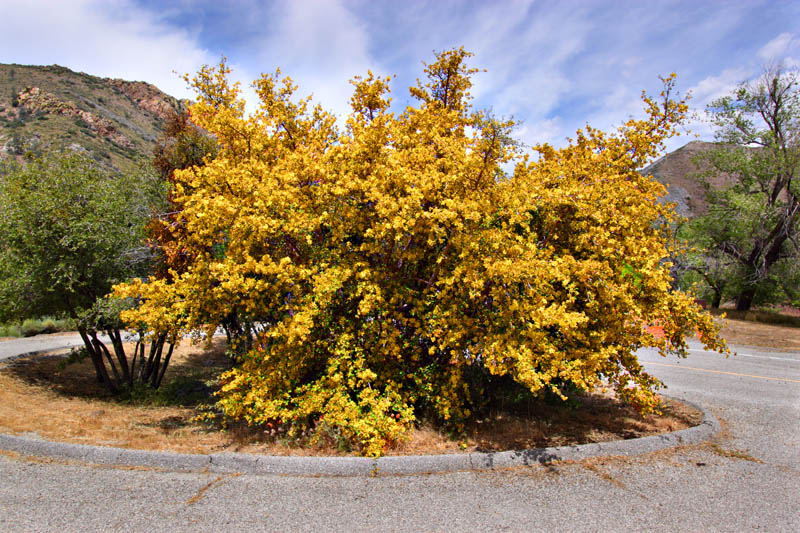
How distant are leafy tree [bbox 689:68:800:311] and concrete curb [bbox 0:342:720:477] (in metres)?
18.7

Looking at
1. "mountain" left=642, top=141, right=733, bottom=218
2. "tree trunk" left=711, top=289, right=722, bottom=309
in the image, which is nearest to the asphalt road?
"tree trunk" left=711, top=289, right=722, bottom=309

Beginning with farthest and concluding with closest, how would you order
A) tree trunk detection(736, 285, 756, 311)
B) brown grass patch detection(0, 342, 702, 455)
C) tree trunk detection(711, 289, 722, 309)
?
tree trunk detection(711, 289, 722, 309) → tree trunk detection(736, 285, 756, 311) → brown grass patch detection(0, 342, 702, 455)

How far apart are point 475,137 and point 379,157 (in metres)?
1.22

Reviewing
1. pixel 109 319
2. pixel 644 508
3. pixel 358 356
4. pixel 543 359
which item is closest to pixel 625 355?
pixel 543 359

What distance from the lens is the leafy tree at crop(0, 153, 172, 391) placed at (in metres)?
7.11

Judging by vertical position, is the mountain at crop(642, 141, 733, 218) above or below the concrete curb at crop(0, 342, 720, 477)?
above

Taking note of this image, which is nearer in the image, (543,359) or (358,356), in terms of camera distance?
(543,359)

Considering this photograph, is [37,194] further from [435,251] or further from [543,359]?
[543,359]

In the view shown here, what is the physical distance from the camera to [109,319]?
23.9 ft

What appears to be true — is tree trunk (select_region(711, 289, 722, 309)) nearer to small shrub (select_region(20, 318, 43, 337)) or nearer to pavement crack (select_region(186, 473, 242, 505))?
pavement crack (select_region(186, 473, 242, 505))

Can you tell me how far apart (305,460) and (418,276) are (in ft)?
7.29

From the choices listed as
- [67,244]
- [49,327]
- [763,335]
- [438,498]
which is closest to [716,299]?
[763,335]

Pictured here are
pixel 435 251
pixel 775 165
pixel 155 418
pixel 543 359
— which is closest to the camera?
pixel 543 359

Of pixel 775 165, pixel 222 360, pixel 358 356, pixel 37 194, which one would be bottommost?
pixel 222 360
